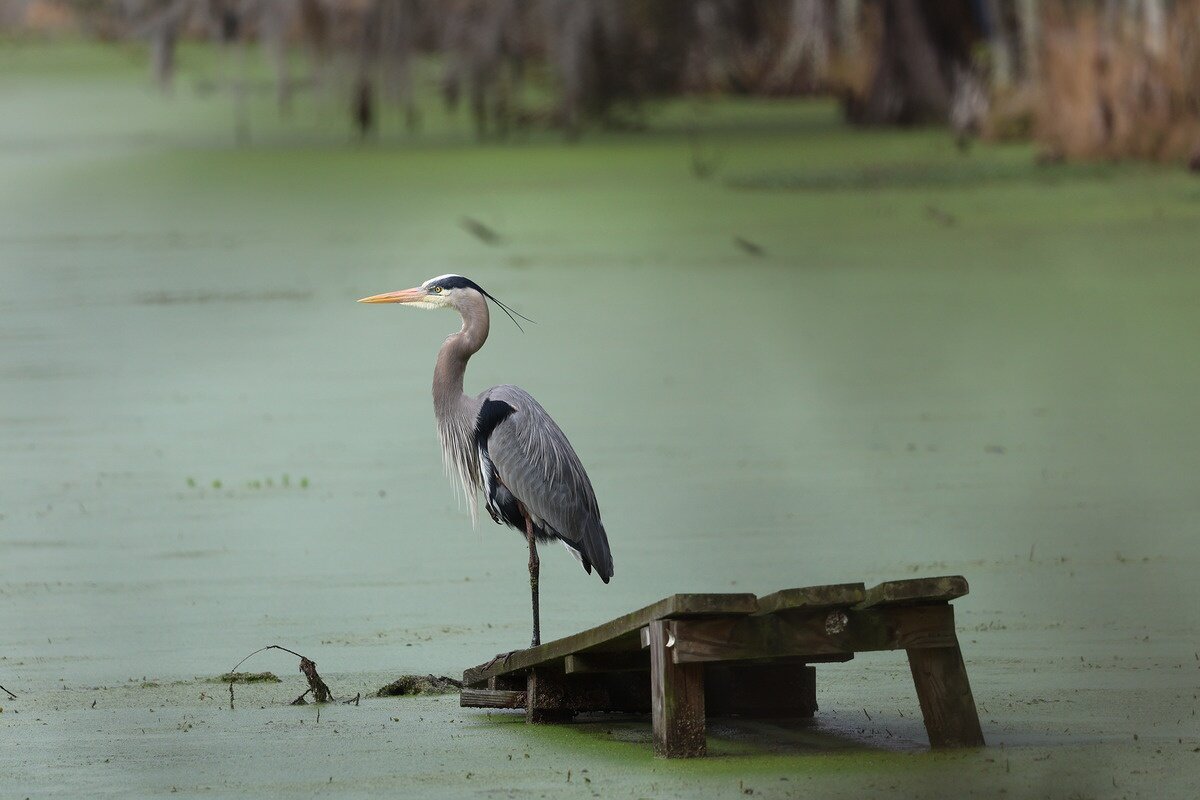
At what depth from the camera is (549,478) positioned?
393cm

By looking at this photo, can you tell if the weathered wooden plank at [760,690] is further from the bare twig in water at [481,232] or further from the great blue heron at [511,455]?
the bare twig in water at [481,232]

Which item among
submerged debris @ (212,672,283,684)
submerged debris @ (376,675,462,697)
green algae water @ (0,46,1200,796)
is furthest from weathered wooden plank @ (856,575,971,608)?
submerged debris @ (212,672,283,684)

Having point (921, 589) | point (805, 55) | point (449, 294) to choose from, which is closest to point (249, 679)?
point (449, 294)

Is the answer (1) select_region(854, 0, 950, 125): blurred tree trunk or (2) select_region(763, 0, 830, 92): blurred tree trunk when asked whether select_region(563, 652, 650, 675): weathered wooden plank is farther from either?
(2) select_region(763, 0, 830, 92): blurred tree trunk

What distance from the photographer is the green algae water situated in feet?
13.0

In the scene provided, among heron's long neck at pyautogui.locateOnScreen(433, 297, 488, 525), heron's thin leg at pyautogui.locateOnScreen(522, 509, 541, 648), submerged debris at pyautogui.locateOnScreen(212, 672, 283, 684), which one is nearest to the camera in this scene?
heron's thin leg at pyautogui.locateOnScreen(522, 509, 541, 648)

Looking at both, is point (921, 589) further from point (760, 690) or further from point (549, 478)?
point (549, 478)

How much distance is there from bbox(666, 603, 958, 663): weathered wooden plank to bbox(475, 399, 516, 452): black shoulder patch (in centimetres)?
85

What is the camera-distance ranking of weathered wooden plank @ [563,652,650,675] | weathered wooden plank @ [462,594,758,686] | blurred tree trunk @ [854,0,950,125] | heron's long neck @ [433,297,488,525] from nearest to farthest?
weathered wooden plank @ [462,594,758,686] < weathered wooden plank @ [563,652,650,675] < heron's long neck @ [433,297,488,525] < blurred tree trunk @ [854,0,950,125]

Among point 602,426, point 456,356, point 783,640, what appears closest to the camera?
point 783,640

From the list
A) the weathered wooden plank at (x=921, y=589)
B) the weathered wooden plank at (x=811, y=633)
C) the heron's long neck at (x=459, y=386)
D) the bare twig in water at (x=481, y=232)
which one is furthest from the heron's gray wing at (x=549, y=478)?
the bare twig in water at (x=481, y=232)

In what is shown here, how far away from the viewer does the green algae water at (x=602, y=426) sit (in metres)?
3.97

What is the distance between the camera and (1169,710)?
11.8 ft

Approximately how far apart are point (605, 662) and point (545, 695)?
162mm
